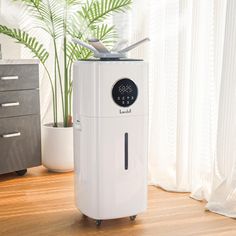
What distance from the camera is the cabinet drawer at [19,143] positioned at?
2.93 meters

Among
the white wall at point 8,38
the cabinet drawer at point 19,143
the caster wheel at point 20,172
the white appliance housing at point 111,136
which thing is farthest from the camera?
the white wall at point 8,38

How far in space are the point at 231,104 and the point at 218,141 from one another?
21cm

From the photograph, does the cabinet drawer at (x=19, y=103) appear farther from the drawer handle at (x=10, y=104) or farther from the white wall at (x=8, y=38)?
the white wall at (x=8, y=38)

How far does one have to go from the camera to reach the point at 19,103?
9.75 ft

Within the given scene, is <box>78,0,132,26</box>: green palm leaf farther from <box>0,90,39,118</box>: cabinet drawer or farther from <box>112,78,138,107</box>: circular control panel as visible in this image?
<box>112,78,138,107</box>: circular control panel

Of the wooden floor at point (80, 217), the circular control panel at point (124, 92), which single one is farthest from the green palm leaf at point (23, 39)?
the circular control panel at point (124, 92)

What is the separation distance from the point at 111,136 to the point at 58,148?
1.06m

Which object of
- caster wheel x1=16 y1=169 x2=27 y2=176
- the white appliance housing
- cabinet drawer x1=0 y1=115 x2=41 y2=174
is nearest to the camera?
the white appliance housing

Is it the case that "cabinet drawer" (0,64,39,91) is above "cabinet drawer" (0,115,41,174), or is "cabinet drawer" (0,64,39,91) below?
above

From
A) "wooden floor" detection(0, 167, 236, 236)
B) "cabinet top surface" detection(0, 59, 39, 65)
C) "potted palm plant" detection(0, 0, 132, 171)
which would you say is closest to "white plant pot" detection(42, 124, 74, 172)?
"potted palm plant" detection(0, 0, 132, 171)

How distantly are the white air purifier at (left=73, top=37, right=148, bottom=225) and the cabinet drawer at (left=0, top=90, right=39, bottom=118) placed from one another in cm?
81

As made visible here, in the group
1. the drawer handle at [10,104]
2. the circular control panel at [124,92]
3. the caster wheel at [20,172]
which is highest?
the circular control panel at [124,92]

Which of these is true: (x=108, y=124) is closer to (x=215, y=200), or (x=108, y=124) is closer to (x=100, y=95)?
(x=100, y=95)

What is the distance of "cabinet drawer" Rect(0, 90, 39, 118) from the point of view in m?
2.89
